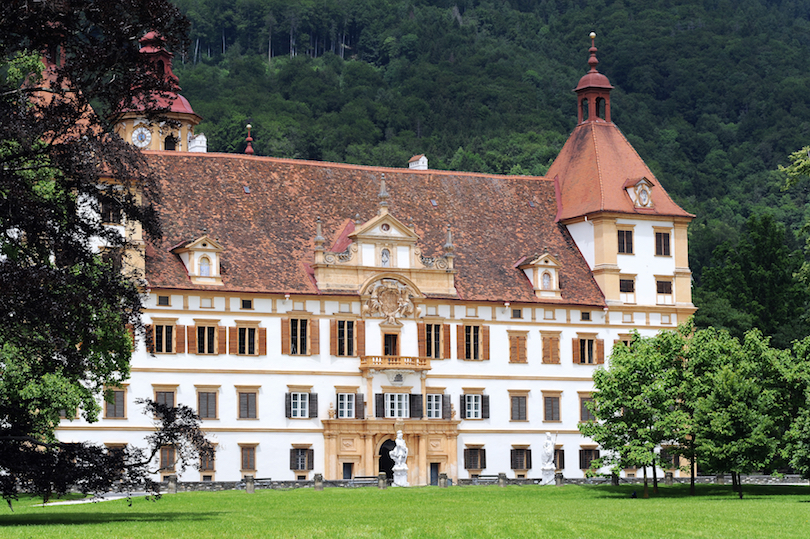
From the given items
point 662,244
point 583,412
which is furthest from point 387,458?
point 662,244

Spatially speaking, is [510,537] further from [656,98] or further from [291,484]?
[656,98]

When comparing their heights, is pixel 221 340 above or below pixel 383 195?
below

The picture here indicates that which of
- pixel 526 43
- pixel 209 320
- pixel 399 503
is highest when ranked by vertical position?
pixel 526 43

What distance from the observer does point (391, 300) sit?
81.8 metres

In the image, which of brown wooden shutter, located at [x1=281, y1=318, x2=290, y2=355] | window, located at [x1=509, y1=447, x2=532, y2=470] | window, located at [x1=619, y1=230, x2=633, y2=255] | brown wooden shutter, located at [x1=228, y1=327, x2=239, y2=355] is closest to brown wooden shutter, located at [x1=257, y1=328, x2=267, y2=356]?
brown wooden shutter, located at [x1=281, y1=318, x2=290, y2=355]

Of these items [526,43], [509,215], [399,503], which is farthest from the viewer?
[526,43]

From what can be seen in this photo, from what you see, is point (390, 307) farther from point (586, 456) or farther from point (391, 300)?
point (586, 456)

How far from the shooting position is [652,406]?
69.9 meters

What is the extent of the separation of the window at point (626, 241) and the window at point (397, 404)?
54.5ft

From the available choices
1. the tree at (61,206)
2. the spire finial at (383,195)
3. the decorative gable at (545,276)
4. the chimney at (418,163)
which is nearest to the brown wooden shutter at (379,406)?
the spire finial at (383,195)

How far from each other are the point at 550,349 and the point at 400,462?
1398 cm

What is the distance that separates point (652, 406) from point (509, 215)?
2308 cm

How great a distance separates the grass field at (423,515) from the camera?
40.9 metres

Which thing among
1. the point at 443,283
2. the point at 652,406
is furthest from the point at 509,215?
the point at 652,406
